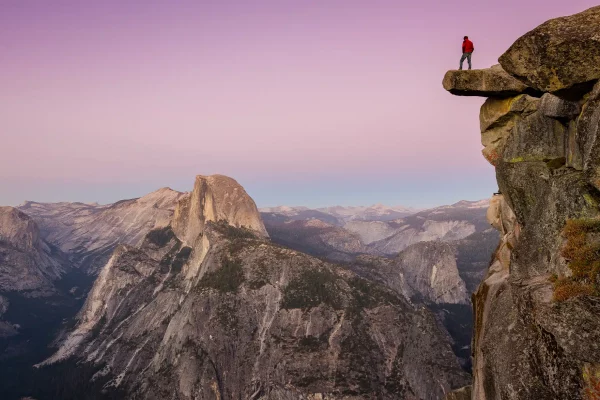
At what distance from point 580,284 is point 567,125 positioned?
1141 centimetres

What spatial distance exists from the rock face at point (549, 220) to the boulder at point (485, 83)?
169 centimetres

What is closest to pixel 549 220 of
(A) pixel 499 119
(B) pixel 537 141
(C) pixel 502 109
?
(B) pixel 537 141

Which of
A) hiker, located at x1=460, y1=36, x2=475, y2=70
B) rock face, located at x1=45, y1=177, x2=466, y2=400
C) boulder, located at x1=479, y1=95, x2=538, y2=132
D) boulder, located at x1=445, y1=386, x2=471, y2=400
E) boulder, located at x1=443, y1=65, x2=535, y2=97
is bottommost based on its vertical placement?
rock face, located at x1=45, y1=177, x2=466, y2=400

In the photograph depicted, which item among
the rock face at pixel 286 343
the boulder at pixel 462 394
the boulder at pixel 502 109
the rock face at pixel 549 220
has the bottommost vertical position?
the rock face at pixel 286 343

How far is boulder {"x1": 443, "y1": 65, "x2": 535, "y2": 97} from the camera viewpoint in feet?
97.6

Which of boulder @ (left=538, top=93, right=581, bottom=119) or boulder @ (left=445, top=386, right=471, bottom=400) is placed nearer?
boulder @ (left=538, top=93, right=581, bottom=119)

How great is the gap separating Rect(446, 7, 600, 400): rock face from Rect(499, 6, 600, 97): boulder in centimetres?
5

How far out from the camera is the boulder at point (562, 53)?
20.0 m

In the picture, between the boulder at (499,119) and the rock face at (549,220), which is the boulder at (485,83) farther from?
the rock face at (549,220)

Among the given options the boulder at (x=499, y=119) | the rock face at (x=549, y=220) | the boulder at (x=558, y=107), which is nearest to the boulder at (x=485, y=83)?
the boulder at (x=499, y=119)

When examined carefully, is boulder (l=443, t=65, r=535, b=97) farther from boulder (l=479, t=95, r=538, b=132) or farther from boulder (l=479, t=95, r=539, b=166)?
boulder (l=479, t=95, r=539, b=166)

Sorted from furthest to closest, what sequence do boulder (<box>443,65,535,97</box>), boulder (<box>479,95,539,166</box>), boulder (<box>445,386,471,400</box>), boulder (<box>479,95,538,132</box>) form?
boulder (<box>445,386,471,400</box>) < boulder (<box>443,65,535,97</box>) < boulder (<box>479,95,539,166</box>) < boulder (<box>479,95,538,132</box>)

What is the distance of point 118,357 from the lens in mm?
194875

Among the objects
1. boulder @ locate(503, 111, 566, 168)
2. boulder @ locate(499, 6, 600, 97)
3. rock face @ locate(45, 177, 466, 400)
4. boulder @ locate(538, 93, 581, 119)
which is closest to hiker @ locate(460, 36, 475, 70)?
boulder @ locate(503, 111, 566, 168)
